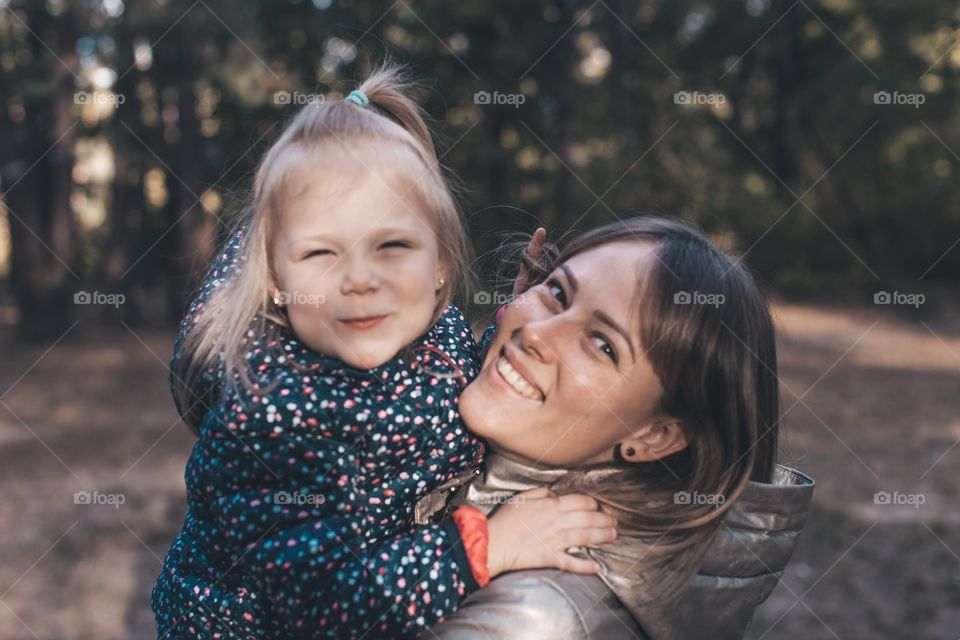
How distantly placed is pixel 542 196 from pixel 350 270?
12126mm

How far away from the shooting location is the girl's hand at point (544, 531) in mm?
1734

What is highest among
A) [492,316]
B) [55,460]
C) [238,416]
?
[492,316]

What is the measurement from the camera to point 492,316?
238 cm

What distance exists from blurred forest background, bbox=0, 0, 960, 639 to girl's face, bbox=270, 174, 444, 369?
0.59 meters

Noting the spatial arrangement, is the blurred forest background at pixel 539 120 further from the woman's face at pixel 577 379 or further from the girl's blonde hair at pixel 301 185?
the woman's face at pixel 577 379

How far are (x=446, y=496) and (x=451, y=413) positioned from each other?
217 millimetres

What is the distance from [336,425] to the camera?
1.65 meters

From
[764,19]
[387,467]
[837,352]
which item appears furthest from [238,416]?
[764,19]

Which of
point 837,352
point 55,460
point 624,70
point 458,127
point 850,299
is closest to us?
point 55,460

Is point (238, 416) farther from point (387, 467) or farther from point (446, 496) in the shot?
point (446, 496)
